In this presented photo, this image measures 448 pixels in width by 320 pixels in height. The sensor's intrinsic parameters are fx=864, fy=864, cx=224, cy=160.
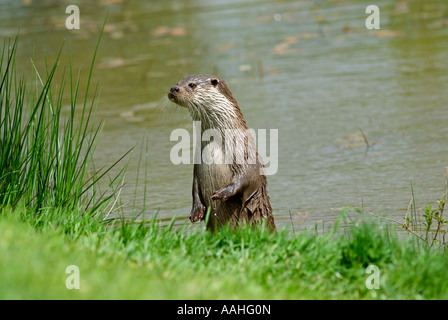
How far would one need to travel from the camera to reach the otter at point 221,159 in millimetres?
5781

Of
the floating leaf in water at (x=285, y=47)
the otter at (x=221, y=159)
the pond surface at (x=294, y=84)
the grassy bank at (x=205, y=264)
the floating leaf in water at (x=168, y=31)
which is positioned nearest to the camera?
the grassy bank at (x=205, y=264)

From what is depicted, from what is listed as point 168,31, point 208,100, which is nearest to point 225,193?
point 208,100

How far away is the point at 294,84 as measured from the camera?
10289mm

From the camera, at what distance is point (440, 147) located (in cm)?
797

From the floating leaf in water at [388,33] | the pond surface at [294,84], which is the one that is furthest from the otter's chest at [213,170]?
the floating leaf in water at [388,33]

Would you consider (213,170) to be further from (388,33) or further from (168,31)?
(168,31)

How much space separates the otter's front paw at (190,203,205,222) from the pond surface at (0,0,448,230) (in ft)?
0.77

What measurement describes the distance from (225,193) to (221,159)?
263 millimetres

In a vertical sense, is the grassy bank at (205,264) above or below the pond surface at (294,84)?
below

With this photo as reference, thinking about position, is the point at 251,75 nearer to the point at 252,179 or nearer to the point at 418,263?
the point at 252,179

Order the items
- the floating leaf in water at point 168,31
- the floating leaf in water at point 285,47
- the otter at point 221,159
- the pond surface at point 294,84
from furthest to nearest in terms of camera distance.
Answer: the floating leaf in water at point 168,31 → the floating leaf in water at point 285,47 → the pond surface at point 294,84 → the otter at point 221,159

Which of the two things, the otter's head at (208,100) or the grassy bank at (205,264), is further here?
the otter's head at (208,100)

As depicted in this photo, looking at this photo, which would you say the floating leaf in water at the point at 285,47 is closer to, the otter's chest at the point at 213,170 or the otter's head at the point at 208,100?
the otter's head at the point at 208,100

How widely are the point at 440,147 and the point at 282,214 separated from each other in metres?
2.01
